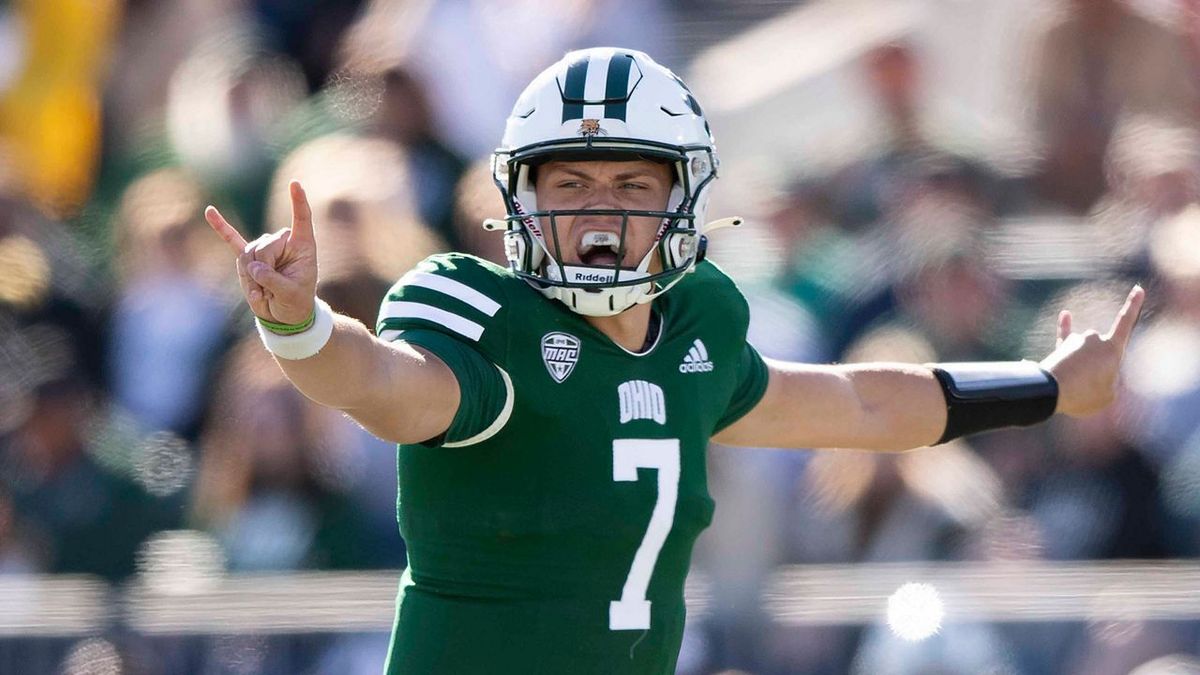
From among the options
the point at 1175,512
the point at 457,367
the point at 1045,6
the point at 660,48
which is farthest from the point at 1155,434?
the point at 457,367

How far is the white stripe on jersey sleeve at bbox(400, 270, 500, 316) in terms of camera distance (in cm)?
337

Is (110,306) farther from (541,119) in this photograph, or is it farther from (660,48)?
(541,119)

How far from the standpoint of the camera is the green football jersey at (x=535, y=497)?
132 inches

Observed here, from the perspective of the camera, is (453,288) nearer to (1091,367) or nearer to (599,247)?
(599,247)

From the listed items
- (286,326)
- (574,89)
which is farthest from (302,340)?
(574,89)

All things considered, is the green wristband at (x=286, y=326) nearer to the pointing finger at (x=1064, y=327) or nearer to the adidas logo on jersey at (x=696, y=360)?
the adidas logo on jersey at (x=696, y=360)

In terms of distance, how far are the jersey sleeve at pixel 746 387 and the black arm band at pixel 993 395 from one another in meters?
0.57

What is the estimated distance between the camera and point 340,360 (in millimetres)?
2928

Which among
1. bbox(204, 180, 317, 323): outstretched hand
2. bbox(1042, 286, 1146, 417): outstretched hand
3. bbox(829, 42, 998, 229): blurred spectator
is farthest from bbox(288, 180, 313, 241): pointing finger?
bbox(829, 42, 998, 229): blurred spectator

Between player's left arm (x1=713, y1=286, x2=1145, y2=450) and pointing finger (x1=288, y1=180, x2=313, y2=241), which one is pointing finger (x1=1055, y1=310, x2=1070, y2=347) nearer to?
player's left arm (x1=713, y1=286, x2=1145, y2=450)

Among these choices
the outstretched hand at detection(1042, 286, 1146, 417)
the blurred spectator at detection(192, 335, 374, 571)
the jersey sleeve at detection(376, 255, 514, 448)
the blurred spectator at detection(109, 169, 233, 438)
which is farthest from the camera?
the blurred spectator at detection(109, 169, 233, 438)

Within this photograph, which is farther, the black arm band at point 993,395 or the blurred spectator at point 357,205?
the blurred spectator at point 357,205

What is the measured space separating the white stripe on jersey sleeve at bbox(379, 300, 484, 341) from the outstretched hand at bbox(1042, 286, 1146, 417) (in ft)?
5.88

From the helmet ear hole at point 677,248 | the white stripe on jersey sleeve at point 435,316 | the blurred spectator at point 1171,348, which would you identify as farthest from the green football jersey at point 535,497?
the blurred spectator at point 1171,348
